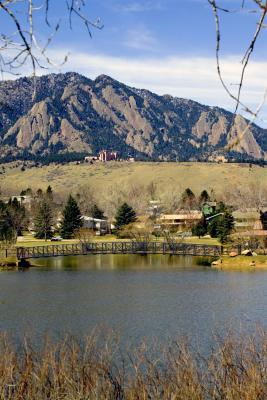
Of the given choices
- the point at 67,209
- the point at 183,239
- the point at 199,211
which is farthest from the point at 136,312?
the point at 199,211

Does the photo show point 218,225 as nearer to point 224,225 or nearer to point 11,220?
point 224,225

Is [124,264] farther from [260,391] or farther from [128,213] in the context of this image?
[260,391]

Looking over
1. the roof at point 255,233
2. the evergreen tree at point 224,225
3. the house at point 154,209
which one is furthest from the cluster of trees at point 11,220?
the roof at point 255,233

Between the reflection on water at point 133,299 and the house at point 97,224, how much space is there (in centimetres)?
5120

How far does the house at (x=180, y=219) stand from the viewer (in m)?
122

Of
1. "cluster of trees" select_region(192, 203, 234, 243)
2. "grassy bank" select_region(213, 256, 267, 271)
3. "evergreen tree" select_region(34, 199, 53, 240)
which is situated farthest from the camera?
"evergreen tree" select_region(34, 199, 53, 240)

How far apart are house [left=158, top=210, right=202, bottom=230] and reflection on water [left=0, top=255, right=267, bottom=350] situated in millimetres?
43116

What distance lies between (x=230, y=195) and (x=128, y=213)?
67547mm

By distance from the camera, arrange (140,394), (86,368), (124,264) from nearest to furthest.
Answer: (140,394)
(86,368)
(124,264)

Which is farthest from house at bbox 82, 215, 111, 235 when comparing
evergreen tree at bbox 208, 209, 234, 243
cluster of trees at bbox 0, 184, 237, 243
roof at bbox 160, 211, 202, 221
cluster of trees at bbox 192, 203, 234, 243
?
evergreen tree at bbox 208, 209, 234, 243

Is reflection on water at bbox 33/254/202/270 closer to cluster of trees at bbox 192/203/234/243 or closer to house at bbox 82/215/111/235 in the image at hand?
cluster of trees at bbox 192/203/234/243

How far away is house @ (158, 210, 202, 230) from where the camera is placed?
122 m

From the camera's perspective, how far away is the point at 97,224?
5374 inches

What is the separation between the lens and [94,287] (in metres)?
57.9
